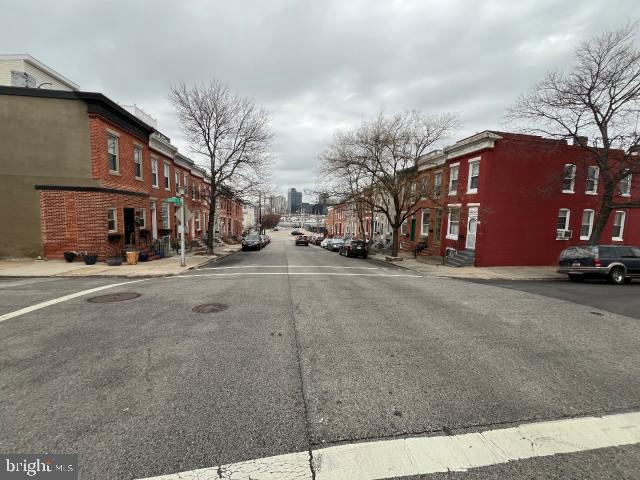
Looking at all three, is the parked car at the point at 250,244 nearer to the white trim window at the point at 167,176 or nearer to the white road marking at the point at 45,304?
the white trim window at the point at 167,176

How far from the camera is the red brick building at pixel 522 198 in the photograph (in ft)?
A: 56.7

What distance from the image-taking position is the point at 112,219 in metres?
15.5

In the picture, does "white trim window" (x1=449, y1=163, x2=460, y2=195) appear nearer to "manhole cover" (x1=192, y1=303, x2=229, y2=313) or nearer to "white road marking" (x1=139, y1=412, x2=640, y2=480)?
"manhole cover" (x1=192, y1=303, x2=229, y2=313)

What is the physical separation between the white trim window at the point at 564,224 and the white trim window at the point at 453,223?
6.07 meters

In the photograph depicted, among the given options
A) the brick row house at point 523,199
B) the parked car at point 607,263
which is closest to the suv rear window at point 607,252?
the parked car at point 607,263

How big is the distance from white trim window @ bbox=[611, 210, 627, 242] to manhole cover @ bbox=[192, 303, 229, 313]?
27185 mm

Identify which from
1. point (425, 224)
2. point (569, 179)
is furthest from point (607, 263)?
point (425, 224)

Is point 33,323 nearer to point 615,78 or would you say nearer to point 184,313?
point 184,313

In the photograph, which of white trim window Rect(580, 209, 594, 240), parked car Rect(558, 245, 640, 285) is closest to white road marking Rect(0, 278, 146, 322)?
parked car Rect(558, 245, 640, 285)

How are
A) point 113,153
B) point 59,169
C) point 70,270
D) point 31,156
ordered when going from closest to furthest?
1. point 70,270
2. point 31,156
3. point 59,169
4. point 113,153

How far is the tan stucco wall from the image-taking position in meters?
14.0

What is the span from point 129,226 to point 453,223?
21.5 m

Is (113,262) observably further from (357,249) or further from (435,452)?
(357,249)

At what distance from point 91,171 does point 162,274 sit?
720 cm
